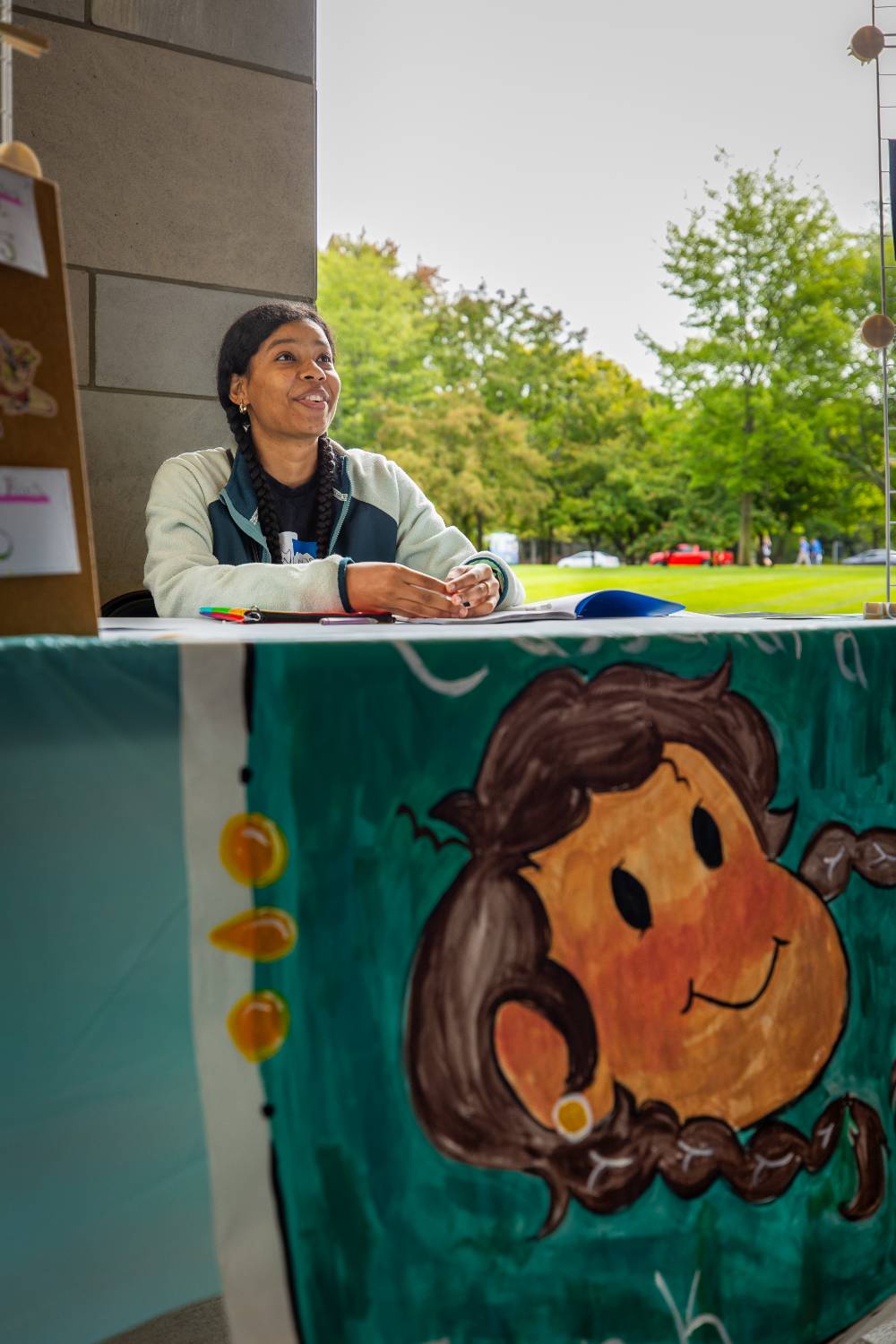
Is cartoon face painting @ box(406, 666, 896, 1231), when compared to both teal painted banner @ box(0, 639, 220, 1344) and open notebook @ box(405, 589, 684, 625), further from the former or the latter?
open notebook @ box(405, 589, 684, 625)

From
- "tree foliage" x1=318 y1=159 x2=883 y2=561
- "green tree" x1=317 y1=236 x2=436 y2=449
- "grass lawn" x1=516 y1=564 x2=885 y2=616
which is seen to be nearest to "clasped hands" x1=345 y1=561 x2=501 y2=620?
"grass lawn" x1=516 y1=564 x2=885 y2=616

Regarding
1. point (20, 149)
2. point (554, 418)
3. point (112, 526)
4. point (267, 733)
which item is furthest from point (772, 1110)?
point (554, 418)

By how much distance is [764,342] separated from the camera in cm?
739

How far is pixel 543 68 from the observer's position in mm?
6570

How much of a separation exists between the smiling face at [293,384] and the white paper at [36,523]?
1151 mm

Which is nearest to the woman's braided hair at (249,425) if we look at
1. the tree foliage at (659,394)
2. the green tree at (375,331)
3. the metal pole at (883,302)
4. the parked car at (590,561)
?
the metal pole at (883,302)

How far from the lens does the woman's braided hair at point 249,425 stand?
5.97 feet

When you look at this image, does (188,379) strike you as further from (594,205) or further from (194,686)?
(594,205)

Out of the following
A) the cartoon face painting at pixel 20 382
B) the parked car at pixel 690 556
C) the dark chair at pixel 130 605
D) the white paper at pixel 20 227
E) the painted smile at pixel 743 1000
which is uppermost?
the parked car at pixel 690 556

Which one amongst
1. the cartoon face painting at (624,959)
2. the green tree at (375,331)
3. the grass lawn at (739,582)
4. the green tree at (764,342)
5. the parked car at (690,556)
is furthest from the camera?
the green tree at (375,331)

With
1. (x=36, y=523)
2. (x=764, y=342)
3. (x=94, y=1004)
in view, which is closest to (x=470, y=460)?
(x=764, y=342)

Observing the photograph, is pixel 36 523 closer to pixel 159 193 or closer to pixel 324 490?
pixel 324 490

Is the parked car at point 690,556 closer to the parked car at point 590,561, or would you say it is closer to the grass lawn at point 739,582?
the grass lawn at point 739,582

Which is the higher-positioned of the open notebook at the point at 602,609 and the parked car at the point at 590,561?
the parked car at the point at 590,561
